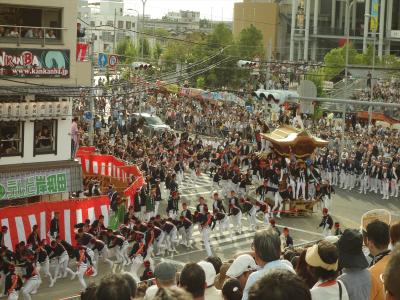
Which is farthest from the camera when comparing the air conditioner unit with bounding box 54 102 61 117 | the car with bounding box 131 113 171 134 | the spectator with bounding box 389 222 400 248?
the car with bounding box 131 113 171 134

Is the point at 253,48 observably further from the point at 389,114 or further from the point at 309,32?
the point at 389,114

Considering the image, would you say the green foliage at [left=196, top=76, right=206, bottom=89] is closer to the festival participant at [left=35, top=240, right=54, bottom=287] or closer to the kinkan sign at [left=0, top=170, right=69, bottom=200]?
the kinkan sign at [left=0, top=170, right=69, bottom=200]

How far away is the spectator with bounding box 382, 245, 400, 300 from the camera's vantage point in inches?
150

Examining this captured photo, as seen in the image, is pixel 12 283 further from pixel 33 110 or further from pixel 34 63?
pixel 34 63

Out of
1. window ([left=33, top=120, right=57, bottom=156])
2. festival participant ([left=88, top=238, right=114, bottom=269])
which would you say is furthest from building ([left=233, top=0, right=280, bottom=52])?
festival participant ([left=88, top=238, right=114, bottom=269])

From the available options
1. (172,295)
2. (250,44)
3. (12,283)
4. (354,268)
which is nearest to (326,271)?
(354,268)

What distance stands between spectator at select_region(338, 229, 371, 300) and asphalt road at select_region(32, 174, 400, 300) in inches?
424

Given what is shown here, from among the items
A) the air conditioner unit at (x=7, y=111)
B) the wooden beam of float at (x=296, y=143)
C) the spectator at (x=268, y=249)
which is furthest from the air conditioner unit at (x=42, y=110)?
the spectator at (x=268, y=249)

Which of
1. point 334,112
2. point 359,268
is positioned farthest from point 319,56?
point 359,268

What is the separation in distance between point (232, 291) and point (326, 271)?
40.9 inches

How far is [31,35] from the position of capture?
2425cm

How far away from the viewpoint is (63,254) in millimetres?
18547

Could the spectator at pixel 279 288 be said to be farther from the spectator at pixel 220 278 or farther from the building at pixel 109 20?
the building at pixel 109 20

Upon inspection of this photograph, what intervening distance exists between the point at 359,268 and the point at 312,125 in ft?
139
